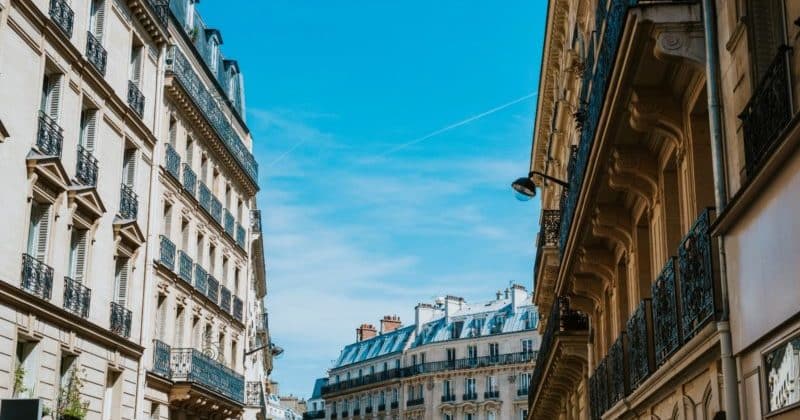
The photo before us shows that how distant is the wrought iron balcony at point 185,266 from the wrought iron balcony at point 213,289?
2284 millimetres

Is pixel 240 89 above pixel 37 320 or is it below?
above

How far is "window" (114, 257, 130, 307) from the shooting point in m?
24.6

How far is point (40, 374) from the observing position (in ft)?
64.0

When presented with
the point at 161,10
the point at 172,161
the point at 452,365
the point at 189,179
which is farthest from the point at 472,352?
the point at 161,10

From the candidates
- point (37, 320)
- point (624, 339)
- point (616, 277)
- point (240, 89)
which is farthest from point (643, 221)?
point (240, 89)

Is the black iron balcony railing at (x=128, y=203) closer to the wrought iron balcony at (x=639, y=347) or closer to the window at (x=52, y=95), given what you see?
the window at (x=52, y=95)

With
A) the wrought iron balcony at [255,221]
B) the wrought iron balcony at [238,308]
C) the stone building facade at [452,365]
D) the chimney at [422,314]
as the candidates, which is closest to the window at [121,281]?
the wrought iron balcony at [238,308]

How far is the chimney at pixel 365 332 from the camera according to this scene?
359 feet

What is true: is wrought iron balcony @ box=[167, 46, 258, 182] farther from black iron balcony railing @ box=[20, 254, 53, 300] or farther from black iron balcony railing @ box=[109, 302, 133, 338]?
black iron balcony railing @ box=[20, 254, 53, 300]

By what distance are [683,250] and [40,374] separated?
13.3m

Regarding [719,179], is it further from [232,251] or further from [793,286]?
[232,251]

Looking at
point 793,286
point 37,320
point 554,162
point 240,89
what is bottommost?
point 793,286

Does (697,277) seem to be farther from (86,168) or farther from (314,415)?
(314,415)

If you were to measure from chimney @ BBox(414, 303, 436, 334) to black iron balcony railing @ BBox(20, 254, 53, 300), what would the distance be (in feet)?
255
